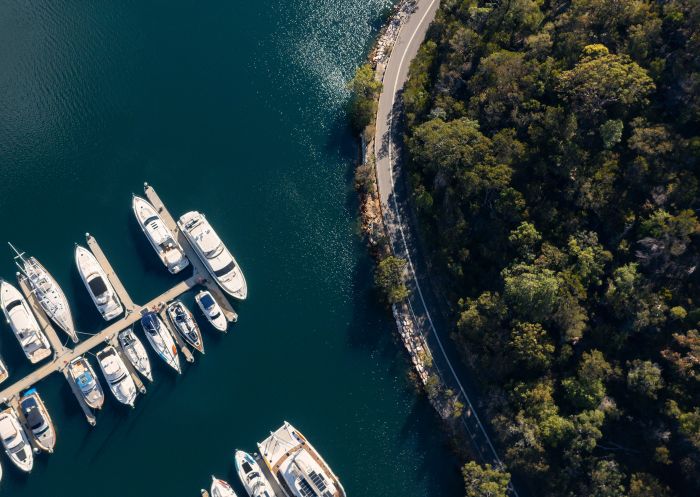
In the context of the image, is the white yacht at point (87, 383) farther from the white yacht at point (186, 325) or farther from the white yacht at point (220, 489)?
the white yacht at point (220, 489)

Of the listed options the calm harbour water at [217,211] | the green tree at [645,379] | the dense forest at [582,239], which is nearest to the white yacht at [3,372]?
the calm harbour water at [217,211]

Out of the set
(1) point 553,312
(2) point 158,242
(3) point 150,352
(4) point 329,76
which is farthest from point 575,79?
(3) point 150,352

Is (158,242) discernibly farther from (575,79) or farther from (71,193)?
(575,79)

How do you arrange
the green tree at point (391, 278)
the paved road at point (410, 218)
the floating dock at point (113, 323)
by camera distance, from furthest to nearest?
the floating dock at point (113, 323)
the green tree at point (391, 278)
the paved road at point (410, 218)

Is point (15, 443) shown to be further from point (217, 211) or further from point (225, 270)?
point (217, 211)

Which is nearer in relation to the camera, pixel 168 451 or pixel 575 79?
pixel 575 79
